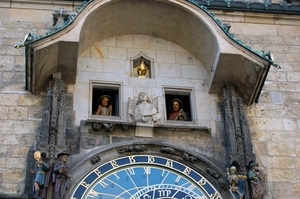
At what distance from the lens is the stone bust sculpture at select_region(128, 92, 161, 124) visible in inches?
366

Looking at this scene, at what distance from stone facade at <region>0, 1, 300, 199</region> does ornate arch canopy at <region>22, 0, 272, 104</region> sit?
0.47 ft

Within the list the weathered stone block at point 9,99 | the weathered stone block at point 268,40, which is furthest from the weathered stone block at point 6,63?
the weathered stone block at point 268,40

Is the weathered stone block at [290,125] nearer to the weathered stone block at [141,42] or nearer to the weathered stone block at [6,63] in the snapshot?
the weathered stone block at [141,42]

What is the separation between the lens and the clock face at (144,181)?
28.1 ft

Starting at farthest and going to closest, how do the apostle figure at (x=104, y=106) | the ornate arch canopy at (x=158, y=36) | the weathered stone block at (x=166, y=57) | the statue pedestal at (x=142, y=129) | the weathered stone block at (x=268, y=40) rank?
the weathered stone block at (x=268, y=40) < the weathered stone block at (x=166, y=57) < the apostle figure at (x=104, y=106) < the ornate arch canopy at (x=158, y=36) < the statue pedestal at (x=142, y=129)

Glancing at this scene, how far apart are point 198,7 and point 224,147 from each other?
1899 millimetres

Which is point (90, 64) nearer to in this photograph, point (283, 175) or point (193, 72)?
point (193, 72)

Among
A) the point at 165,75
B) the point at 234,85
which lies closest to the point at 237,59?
the point at 234,85

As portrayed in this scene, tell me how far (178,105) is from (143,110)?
25.6 inches

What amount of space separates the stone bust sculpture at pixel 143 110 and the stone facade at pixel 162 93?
0.13 m

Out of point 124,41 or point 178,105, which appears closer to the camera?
point 178,105

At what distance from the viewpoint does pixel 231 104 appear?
9602 millimetres

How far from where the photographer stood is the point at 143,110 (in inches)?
368

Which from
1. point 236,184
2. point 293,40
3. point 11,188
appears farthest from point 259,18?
point 11,188
